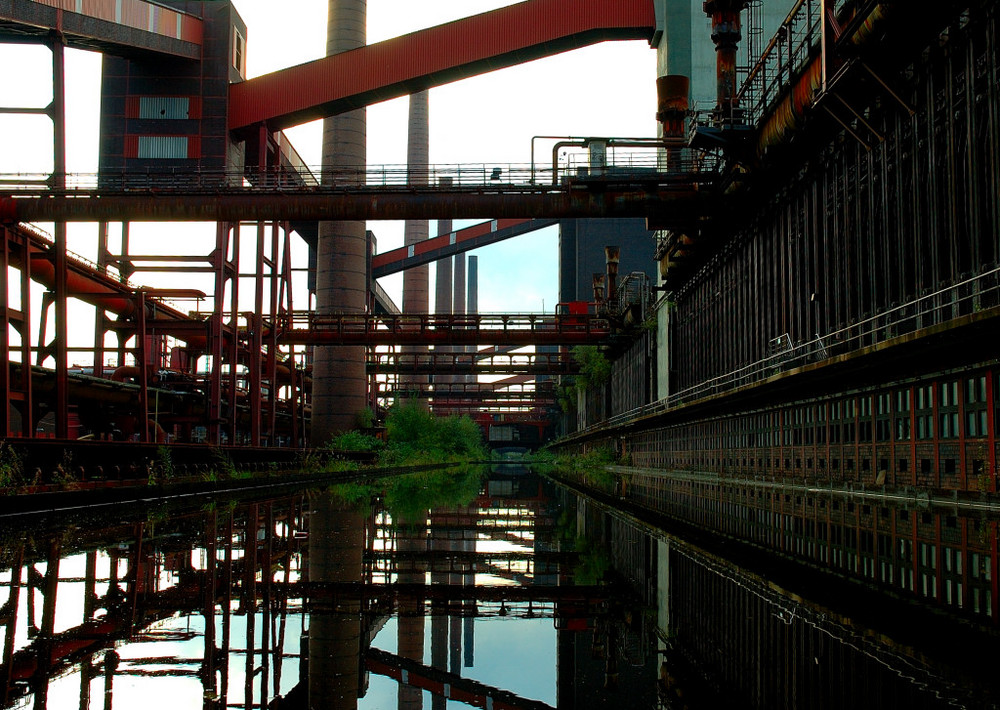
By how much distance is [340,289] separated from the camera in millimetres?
42438

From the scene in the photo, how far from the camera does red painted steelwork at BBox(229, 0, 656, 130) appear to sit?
27422 millimetres

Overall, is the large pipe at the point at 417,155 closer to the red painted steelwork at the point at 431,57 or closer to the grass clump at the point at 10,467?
the red painted steelwork at the point at 431,57

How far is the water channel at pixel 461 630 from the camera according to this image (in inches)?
121

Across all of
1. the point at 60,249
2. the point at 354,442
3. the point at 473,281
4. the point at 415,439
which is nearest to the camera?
the point at 60,249

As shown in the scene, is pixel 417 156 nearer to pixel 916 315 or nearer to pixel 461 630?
pixel 916 315

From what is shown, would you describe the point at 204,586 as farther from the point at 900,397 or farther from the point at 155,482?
the point at 900,397

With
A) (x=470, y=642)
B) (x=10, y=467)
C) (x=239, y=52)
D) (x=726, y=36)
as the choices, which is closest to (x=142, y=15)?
(x=239, y=52)

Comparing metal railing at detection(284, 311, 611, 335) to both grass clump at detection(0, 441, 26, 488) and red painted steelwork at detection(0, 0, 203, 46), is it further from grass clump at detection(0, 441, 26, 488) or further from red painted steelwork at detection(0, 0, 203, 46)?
grass clump at detection(0, 441, 26, 488)

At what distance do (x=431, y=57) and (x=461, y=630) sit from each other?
82.4 ft

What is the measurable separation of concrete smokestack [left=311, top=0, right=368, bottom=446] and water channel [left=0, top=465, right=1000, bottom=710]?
34.5 metres

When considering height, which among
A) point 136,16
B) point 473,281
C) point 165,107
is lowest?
→ point 165,107

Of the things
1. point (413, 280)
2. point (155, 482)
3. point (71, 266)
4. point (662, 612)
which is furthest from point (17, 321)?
point (413, 280)

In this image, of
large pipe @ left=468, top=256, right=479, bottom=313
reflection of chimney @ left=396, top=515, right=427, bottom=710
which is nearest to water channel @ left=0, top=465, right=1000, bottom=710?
reflection of chimney @ left=396, top=515, right=427, bottom=710

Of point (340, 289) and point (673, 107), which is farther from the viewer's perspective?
point (340, 289)
